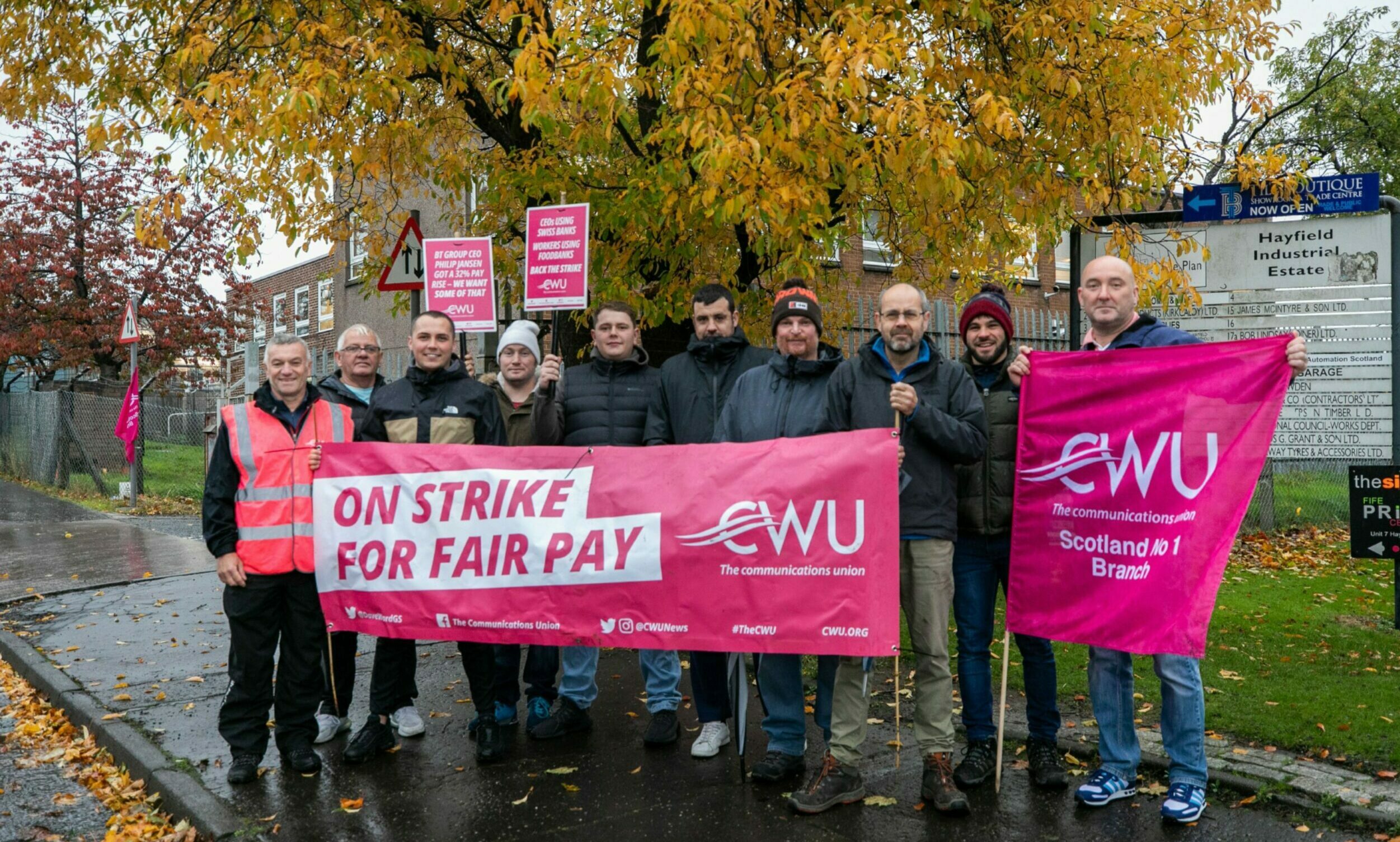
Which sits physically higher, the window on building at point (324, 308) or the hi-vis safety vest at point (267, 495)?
the window on building at point (324, 308)

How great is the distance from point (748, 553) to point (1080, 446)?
1.60 meters

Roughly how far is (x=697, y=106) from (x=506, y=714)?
3657 millimetres

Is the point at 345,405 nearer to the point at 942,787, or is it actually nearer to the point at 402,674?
the point at 402,674

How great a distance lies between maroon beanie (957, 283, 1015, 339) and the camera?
5383mm

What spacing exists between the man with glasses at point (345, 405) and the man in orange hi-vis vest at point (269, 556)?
0.27 meters

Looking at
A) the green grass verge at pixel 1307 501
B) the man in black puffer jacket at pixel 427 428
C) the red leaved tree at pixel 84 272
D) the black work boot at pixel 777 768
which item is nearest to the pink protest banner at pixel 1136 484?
the black work boot at pixel 777 768

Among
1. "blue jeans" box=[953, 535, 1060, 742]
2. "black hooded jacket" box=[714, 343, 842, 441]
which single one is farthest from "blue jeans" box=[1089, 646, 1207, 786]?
"black hooded jacket" box=[714, 343, 842, 441]

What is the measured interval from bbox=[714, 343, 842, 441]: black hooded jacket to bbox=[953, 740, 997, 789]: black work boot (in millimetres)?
1668

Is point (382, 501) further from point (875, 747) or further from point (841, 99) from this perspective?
point (841, 99)

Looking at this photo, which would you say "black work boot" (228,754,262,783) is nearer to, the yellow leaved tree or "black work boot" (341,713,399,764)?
"black work boot" (341,713,399,764)

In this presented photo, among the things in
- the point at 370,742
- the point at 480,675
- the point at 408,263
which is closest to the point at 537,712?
the point at 480,675

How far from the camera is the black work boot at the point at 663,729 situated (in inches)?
236

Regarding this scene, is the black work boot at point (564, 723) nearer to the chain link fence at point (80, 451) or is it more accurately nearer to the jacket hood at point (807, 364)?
the jacket hood at point (807, 364)

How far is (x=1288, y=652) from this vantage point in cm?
800
